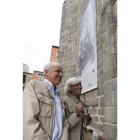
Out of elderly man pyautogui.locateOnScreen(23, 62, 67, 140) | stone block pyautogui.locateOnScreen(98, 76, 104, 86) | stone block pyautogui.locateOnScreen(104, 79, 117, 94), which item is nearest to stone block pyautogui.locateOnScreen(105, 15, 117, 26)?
stone block pyautogui.locateOnScreen(104, 79, 117, 94)

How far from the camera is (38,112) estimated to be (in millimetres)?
1468

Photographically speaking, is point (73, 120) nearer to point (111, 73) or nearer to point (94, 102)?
point (111, 73)

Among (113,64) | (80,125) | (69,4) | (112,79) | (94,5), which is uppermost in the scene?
(69,4)

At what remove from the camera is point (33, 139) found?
4.38 ft

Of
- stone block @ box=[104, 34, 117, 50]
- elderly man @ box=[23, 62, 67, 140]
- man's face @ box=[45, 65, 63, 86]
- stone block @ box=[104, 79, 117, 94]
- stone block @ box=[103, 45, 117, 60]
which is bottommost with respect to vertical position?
elderly man @ box=[23, 62, 67, 140]

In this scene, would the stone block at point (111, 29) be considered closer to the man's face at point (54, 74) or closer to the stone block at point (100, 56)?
the stone block at point (100, 56)

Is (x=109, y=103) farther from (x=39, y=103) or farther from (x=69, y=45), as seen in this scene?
(x=69, y=45)

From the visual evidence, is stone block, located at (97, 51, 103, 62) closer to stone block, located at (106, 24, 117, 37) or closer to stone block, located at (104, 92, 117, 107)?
stone block, located at (106, 24, 117, 37)

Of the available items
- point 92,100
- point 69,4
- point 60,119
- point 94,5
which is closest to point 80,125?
point 60,119

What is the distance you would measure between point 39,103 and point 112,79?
1.28m

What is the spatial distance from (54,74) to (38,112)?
0.54 meters

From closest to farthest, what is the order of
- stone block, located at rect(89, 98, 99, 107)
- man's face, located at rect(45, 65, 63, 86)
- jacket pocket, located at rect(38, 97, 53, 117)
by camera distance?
jacket pocket, located at rect(38, 97, 53, 117) → man's face, located at rect(45, 65, 63, 86) → stone block, located at rect(89, 98, 99, 107)

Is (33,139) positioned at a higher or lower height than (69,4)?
lower

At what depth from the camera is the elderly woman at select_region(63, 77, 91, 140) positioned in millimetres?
1941
